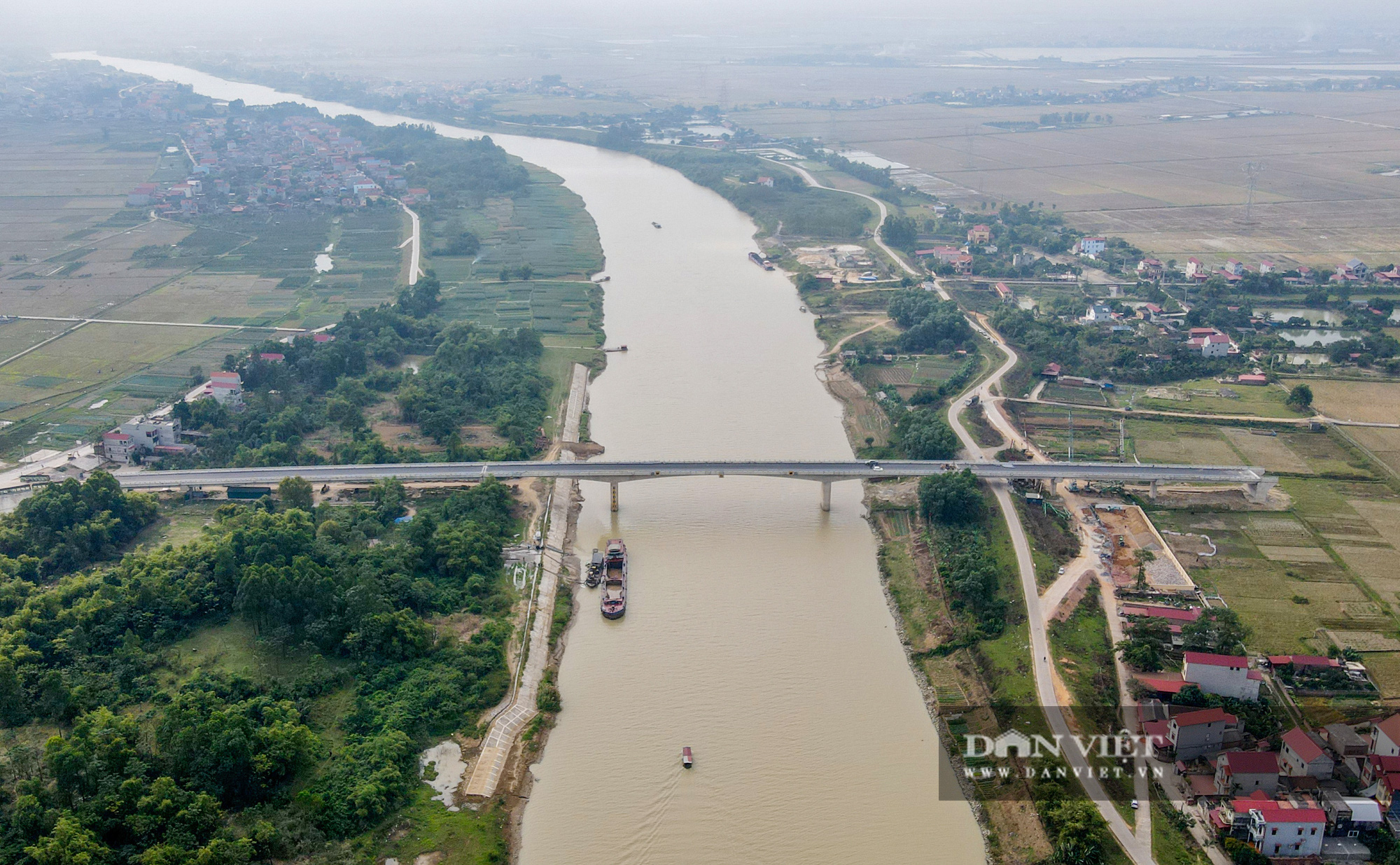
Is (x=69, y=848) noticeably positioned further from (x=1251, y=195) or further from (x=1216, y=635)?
(x=1251, y=195)

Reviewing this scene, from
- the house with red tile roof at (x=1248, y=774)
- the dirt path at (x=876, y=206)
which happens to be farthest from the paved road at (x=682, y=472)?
the dirt path at (x=876, y=206)

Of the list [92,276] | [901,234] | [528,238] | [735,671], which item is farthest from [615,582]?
[901,234]

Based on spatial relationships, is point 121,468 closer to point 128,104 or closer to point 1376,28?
point 128,104

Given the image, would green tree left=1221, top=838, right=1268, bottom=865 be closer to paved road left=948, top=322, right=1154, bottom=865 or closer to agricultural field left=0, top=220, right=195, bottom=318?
paved road left=948, top=322, right=1154, bottom=865

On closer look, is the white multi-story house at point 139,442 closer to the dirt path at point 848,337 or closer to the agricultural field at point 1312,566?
the dirt path at point 848,337

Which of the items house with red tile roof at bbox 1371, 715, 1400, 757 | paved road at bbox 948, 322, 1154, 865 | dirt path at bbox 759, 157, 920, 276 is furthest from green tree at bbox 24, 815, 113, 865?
dirt path at bbox 759, 157, 920, 276

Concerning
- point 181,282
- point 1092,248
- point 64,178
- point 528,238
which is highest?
point 64,178
